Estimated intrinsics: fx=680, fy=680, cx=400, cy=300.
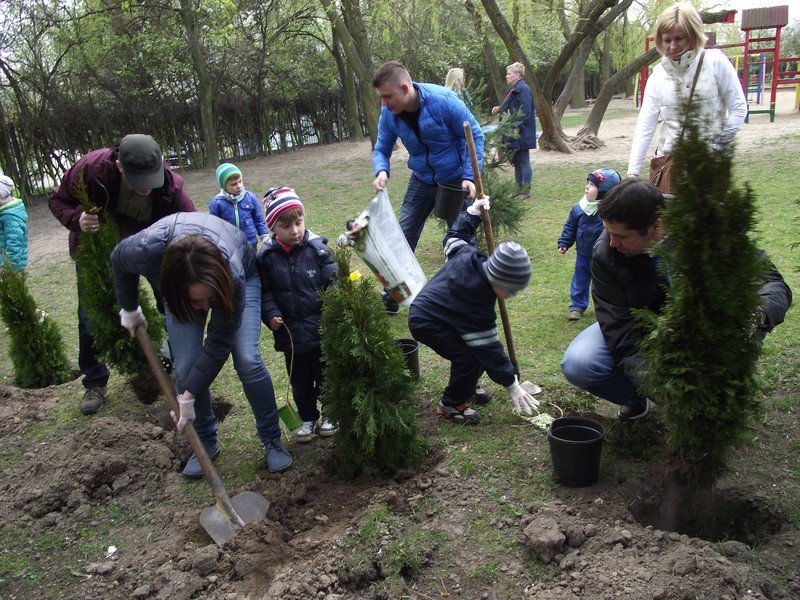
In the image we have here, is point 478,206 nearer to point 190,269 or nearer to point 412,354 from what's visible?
point 412,354

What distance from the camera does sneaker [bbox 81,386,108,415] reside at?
15.4ft

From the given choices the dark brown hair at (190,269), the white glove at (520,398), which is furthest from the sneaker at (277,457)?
the white glove at (520,398)

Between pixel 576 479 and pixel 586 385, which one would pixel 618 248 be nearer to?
pixel 586 385

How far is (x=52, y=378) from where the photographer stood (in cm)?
551

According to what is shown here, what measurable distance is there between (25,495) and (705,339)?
11.5 ft

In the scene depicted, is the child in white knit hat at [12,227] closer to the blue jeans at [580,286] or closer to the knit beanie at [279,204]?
the knit beanie at [279,204]

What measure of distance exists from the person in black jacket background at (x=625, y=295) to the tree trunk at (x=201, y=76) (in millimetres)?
14537

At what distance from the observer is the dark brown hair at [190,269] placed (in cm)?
297

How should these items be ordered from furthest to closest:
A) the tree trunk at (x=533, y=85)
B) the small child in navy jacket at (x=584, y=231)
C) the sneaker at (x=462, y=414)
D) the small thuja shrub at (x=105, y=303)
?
the tree trunk at (x=533, y=85)
the small child in navy jacket at (x=584, y=231)
the small thuja shrub at (x=105, y=303)
the sneaker at (x=462, y=414)

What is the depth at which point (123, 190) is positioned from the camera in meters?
4.24

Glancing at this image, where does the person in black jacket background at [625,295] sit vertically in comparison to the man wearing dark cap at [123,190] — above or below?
below

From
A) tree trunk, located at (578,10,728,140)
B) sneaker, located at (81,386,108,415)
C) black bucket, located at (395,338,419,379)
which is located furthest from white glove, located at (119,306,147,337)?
tree trunk, located at (578,10,728,140)

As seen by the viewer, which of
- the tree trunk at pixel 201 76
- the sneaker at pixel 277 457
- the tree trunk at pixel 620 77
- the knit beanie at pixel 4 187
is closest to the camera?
the sneaker at pixel 277 457

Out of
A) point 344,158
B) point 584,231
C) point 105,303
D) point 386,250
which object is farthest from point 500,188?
point 344,158
